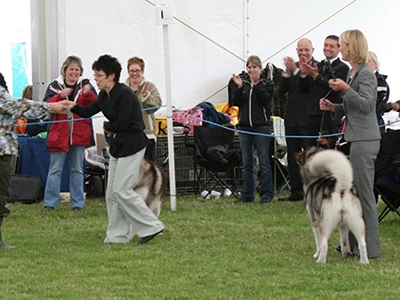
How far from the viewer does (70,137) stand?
8648mm

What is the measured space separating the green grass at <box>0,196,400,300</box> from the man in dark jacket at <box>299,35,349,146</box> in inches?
49.8

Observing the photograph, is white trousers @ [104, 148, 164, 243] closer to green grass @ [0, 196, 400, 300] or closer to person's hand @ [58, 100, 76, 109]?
green grass @ [0, 196, 400, 300]

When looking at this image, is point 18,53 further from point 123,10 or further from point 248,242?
point 248,242

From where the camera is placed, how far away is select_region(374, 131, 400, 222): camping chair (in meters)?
7.08

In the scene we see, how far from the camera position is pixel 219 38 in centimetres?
1104

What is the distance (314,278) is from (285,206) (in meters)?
3.94

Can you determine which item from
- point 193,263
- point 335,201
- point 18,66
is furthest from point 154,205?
point 18,66

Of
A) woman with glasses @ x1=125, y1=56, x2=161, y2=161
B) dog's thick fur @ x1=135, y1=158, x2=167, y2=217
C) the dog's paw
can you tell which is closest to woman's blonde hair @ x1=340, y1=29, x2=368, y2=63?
the dog's paw

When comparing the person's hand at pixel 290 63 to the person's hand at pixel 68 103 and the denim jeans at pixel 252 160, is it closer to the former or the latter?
the denim jeans at pixel 252 160

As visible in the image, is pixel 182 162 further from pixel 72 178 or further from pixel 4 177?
pixel 4 177

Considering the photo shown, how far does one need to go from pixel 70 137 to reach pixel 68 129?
4.1 inches

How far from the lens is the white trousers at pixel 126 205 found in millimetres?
6316

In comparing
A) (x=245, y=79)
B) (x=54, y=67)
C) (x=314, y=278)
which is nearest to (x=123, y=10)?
(x=54, y=67)

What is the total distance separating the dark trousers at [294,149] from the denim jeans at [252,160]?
0.96ft
